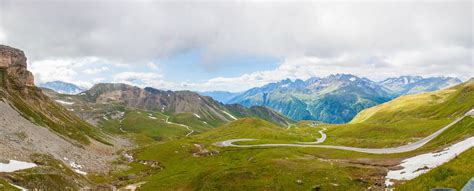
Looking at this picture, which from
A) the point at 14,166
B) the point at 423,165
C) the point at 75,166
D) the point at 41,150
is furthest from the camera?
the point at 75,166

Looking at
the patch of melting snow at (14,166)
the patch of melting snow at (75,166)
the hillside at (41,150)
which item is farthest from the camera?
the patch of melting snow at (75,166)

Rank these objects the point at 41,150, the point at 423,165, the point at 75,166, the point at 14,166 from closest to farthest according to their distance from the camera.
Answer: the point at 423,165, the point at 14,166, the point at 41,150, the point at 75,166

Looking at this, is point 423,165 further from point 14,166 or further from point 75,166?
point 75,166

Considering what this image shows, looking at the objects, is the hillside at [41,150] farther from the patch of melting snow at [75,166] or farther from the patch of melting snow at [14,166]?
the patch of melting snow at [14,166]

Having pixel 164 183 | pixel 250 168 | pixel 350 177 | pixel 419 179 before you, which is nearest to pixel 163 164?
pixel 164 183

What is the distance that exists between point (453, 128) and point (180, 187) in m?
78.7

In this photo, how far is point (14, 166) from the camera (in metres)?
83.1

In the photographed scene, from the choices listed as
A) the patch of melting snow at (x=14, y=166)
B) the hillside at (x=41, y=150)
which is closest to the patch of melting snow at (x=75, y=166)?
the hillside at (x=41, y=150)

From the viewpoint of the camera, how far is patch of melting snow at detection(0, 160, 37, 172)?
78.5 m

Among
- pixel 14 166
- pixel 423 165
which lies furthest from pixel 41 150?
pixel 423 165

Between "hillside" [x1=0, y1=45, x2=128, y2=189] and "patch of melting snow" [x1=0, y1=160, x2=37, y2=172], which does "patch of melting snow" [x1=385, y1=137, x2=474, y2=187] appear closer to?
"hillside" [x1=0, y1=45, x2=128, y2=189]

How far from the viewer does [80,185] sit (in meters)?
91.6

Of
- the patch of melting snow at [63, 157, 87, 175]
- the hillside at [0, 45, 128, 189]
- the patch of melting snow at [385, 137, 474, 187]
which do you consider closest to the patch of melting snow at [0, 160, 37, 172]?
the hillside at [0, 45, 128, 189]

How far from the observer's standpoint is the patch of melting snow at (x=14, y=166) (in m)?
78.5
